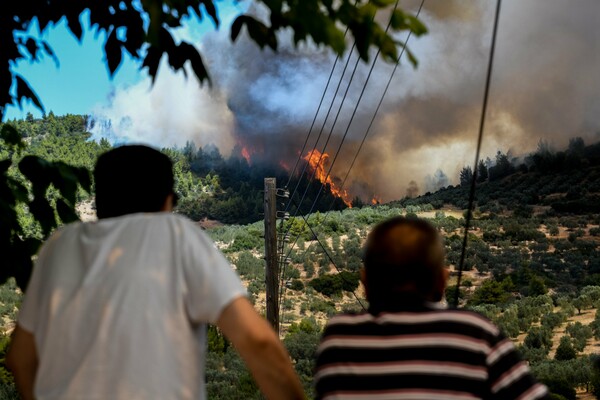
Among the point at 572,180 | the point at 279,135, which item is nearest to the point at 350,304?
the point at 572,180

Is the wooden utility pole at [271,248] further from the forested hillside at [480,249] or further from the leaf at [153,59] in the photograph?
the leaf at [153,59]

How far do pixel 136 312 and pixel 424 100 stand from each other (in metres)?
83.6

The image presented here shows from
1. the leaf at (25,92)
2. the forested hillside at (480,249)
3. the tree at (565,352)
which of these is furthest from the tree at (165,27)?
the tree at (565,352)

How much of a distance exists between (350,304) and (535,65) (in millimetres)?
38212

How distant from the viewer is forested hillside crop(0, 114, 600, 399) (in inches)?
1248

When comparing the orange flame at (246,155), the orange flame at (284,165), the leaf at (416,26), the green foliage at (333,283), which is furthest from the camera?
the orange flame at (284,165)

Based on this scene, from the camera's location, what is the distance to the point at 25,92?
308 centimetres

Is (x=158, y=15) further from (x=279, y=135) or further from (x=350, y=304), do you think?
(x=279, y=135)

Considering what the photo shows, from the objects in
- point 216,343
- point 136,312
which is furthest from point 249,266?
point 136,312

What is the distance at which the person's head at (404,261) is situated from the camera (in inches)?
65.3

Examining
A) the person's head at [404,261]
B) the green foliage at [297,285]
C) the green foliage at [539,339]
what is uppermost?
the green foliage at [297,285]

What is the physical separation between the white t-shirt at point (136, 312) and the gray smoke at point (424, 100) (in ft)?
231

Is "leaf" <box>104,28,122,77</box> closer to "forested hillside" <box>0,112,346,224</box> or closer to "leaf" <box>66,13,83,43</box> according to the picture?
"leaf" <box>66,13,83,43</box>

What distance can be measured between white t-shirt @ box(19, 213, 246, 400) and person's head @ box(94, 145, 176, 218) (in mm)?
112
